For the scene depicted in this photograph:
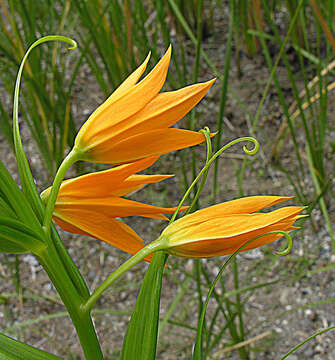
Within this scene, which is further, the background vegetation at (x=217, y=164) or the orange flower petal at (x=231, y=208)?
the background vegetation at (x=217, y=164)

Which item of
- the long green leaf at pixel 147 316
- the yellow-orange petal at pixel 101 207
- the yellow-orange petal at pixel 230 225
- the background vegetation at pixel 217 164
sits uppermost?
the yellow-orange petal at pixel 101 207

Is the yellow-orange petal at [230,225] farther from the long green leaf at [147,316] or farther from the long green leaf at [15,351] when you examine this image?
the long green leaf at [15,351]

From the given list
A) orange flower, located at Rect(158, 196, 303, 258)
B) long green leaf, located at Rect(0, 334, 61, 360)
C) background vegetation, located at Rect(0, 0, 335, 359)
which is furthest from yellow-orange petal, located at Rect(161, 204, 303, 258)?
background vegetation, located at Rect(0, 0, 335, 359)

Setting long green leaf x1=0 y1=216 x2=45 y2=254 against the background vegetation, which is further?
the background vegetation

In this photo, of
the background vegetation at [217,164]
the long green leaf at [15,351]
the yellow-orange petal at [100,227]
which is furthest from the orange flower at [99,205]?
the background vegetation at [217,164]

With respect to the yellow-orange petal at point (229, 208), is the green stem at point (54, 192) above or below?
above

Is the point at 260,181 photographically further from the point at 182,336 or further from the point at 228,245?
the point at 228,245

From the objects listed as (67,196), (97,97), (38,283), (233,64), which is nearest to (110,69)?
(97,97)

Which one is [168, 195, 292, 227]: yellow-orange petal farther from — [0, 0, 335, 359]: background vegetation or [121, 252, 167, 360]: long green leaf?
[0, 0, 335, 359]: background vegetation

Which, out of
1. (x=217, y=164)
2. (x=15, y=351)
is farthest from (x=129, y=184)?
(x=217, y=164)
